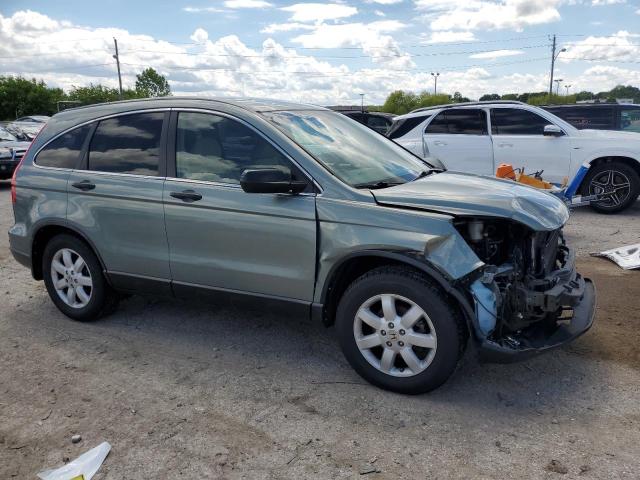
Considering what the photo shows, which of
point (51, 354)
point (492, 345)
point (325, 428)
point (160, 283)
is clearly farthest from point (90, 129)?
point (492, 345)

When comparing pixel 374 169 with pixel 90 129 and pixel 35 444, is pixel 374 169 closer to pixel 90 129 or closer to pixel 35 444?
pixel 90 129

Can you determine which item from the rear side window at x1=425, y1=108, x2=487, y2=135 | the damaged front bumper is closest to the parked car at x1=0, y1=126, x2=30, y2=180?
the rear side window at x1=425, y1=108, x2=487, y2=135

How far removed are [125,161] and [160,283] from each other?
38.6 inches

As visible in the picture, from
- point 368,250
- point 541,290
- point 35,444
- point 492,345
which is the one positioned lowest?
point 35,444

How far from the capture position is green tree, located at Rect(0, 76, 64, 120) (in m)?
51.7

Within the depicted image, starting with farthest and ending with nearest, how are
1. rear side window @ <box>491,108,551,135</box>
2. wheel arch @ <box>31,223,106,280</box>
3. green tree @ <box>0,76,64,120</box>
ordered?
green tree @ <box>0,76,64,120</box> → rear side window @ <box>491,108,551,135</box> → wheel arch @ <box>31,223,106,280</box>

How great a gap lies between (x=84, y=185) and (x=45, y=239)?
787mm

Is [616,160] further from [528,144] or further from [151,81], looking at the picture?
[151,81]

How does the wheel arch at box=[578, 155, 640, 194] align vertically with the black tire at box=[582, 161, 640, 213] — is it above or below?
above

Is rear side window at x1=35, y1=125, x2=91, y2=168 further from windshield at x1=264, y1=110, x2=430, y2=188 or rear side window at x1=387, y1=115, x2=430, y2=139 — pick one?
rear side window at x1=387, y1=115, x2=430, y2=139

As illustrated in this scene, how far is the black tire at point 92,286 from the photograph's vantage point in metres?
4.73

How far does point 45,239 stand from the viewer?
16.5 feet

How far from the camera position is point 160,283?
4.41 m

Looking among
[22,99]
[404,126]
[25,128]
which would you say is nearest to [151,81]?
[22,99]
